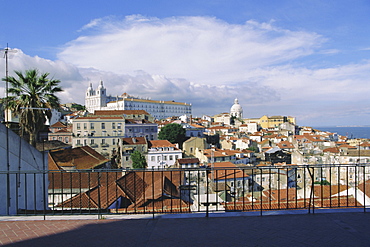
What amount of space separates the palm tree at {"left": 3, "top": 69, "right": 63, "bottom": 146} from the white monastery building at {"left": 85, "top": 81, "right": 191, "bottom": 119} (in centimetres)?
12395

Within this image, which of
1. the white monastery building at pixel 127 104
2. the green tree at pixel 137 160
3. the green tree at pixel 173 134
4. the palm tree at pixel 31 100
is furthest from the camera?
the white monastery building at pixel 127 104

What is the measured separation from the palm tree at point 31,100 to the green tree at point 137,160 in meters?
24.8

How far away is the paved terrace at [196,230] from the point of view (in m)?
4.72

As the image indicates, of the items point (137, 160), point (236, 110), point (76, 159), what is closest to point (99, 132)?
point (137, 160)

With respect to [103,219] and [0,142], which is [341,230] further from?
[0,142]

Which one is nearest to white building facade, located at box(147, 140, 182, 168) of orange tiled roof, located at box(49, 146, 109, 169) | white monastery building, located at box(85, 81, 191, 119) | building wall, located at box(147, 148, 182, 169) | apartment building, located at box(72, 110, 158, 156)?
building wall, located at box(147, 148, 182, 169)

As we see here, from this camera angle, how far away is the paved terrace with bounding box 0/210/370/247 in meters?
4.72

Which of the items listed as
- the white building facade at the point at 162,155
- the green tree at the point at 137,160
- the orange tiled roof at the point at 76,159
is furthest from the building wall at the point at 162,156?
the orange tiled roof at the point at 76,159

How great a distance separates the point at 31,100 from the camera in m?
13.9

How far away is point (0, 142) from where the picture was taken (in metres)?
7.34

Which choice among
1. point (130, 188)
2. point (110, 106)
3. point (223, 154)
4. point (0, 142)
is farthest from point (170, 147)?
point (110, 106)

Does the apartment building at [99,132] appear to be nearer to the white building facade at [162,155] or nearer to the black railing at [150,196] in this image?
the white building facade at [162,155]

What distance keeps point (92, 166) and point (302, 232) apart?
2061 cm

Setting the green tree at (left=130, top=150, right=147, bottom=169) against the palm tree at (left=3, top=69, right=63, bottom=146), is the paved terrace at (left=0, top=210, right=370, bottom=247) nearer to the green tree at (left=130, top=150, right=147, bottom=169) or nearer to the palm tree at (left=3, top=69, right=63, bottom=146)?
the palm tree at (left=3, top=69, right=63, bottom=146)
